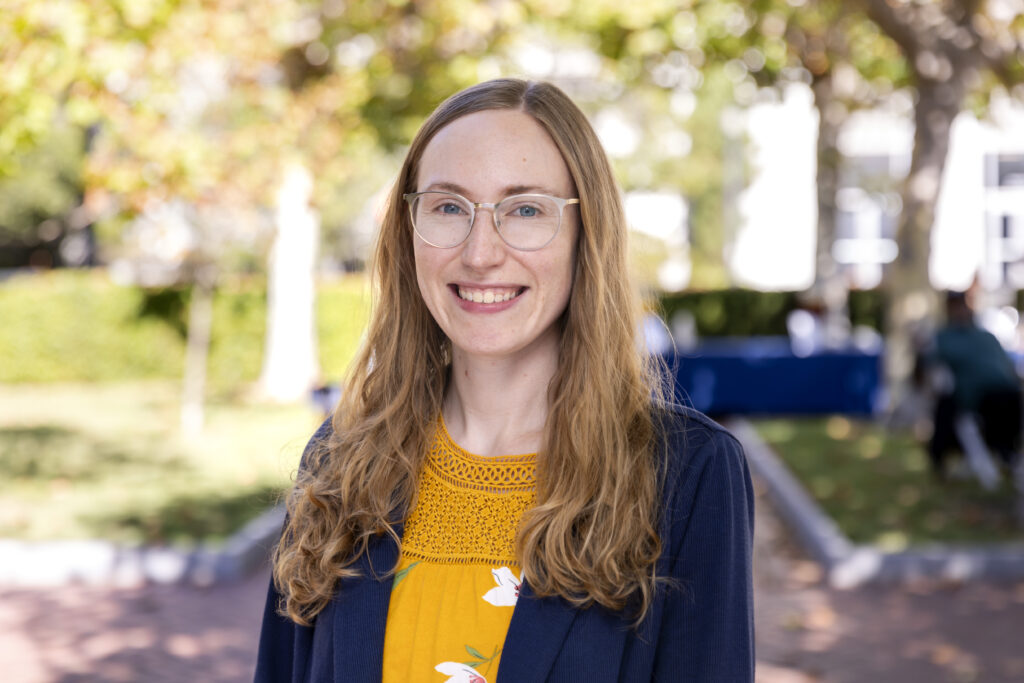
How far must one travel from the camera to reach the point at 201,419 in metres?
14.9

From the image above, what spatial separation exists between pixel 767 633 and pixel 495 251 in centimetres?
514

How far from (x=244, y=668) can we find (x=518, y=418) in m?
4.38

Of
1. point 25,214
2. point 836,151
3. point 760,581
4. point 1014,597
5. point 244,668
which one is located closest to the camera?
point 244,668

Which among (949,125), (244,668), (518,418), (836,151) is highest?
(836,151)

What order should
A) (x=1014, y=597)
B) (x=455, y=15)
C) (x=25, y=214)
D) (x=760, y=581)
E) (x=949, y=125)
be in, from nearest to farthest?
(x=1014, y=597) < (x=760, y=581) < (x=455, y=15) < (x=949, y=125) < (x=25, y=214)

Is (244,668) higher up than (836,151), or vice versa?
(836,151)

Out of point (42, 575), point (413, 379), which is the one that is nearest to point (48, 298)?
point (42, 575)

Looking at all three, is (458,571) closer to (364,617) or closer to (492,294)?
Result: (364,617)

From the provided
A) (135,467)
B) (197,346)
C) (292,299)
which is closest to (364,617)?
(135,467)

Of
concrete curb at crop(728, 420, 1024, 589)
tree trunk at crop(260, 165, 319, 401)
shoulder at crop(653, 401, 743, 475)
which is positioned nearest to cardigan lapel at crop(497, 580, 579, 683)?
shoulder at crop(653, 401, 743, 475)

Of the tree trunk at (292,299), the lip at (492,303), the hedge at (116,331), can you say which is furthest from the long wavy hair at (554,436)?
the hedge at (116,331)

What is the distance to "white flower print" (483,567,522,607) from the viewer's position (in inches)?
73.7

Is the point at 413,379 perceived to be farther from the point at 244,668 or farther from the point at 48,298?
the point at 48,298

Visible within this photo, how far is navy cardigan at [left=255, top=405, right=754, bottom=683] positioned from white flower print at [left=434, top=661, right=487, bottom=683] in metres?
0.10
